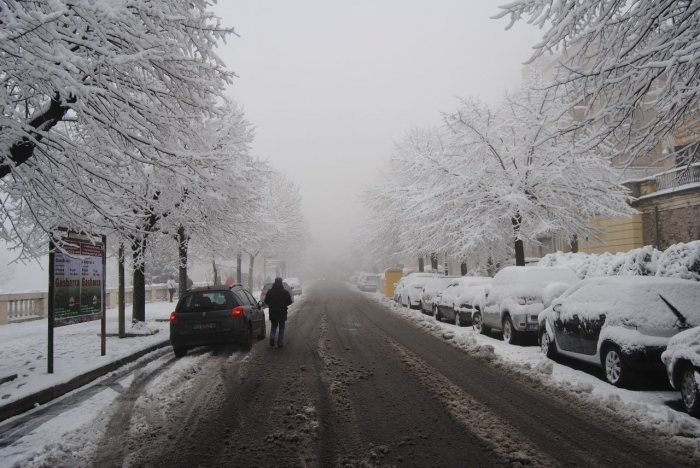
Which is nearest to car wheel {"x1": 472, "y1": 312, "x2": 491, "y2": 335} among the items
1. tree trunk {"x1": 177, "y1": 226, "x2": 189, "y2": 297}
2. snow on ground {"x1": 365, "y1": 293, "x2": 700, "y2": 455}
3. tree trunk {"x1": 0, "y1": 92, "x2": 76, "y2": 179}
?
snow on ground {"x1": 365, "y1": 293, "x2": 700, "y2": 455}

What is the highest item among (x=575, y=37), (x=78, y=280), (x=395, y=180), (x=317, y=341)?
(x=395, y=180)

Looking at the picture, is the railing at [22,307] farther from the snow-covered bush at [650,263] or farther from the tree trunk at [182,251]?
the snow-covered bush at [650,263]

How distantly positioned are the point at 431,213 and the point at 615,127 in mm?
12804

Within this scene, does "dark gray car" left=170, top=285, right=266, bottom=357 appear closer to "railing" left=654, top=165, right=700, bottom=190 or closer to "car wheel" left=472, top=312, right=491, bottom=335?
"car wheel" left=472, top=312, right=491, bottom=335

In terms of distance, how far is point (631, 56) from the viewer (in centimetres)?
642

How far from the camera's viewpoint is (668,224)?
21.4 m

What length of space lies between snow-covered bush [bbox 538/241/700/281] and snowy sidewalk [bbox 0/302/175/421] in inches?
442

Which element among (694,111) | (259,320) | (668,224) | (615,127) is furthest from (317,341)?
(668,224)

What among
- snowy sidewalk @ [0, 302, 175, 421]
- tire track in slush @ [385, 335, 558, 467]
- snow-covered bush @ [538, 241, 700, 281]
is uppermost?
snow-covered bush @ [538, 241, 700, 281]

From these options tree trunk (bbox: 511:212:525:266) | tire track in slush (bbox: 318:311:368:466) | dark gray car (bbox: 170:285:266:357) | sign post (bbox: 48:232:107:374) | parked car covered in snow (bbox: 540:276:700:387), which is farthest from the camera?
tree trunk (bbox: 511:212:525:266)

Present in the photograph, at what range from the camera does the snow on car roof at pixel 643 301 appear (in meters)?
6.59

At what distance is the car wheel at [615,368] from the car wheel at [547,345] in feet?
5.32

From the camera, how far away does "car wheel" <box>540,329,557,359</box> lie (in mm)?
8859

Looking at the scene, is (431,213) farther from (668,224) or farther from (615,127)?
(615,127)
